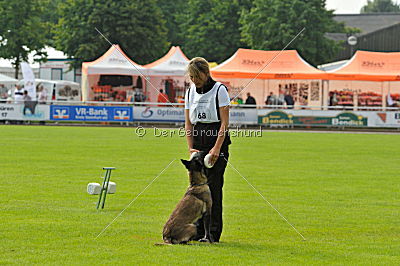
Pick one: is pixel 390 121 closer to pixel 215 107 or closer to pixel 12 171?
pixel 12 171

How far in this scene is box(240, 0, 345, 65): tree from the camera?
189 feet

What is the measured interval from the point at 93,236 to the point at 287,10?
5015cm

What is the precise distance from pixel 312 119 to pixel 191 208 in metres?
32.8

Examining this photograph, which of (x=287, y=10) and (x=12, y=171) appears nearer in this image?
(x=12, y=171)

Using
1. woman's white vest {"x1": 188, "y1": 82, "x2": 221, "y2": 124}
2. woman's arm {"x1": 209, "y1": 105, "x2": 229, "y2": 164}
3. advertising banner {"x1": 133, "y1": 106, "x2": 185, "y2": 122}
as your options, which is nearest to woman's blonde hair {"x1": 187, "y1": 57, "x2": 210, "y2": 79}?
woman's white vest {"x1": 188, "y1": 82, "x2": 221, "y2": 124}

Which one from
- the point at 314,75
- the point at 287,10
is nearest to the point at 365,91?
the point at 314,75

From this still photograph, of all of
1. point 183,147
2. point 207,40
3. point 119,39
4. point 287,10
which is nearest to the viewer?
point 183,147

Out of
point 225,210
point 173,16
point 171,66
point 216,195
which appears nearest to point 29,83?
point 171,66

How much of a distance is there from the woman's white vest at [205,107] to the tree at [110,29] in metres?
51.8

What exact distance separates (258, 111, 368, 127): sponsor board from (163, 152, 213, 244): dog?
106ft

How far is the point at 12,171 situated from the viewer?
16.6 meters

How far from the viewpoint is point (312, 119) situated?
4075cm

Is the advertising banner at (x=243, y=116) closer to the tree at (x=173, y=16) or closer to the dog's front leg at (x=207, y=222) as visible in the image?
the tree at (x=173, y=16)

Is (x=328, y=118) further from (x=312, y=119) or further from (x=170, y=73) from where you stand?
(x=170, y=73)
